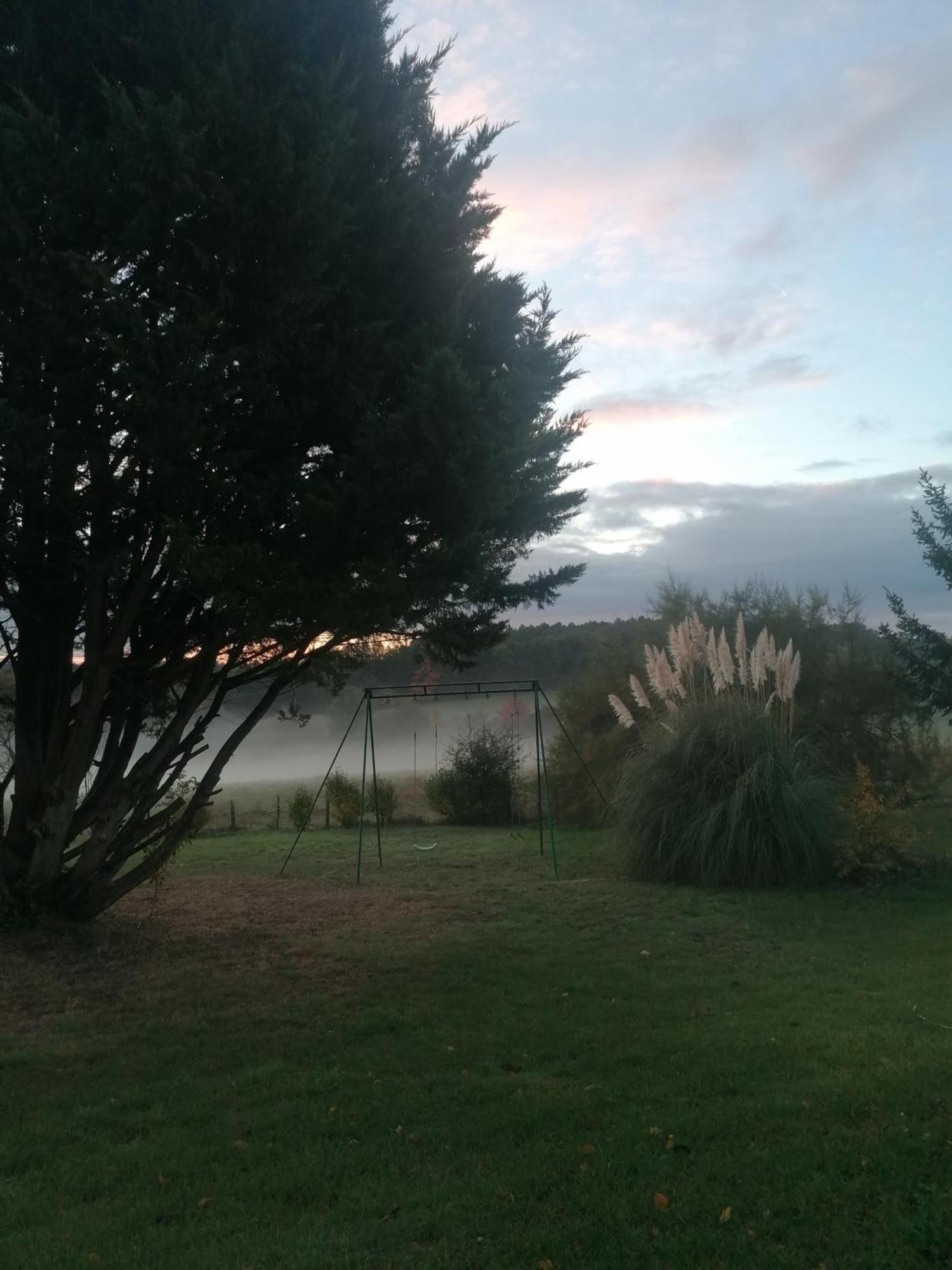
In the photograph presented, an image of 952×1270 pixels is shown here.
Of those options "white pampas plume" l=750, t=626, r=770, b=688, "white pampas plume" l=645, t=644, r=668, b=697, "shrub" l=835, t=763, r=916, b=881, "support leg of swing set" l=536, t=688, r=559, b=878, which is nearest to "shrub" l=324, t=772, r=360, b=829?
"support leg of swing set" l=536, t=688, r=559, b=878

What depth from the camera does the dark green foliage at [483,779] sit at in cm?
1944

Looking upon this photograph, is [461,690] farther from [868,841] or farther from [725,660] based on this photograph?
[868,841]

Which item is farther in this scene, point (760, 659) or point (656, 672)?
point (656, 672)

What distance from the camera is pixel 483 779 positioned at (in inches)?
765

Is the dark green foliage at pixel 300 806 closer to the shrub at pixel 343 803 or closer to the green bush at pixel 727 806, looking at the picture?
the shrub at pixel 343 803

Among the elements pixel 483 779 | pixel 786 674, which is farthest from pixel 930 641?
pixel 483 779

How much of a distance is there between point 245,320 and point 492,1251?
556cm

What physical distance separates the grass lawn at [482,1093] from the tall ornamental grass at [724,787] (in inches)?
57.5

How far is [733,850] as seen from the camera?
35.4 ft

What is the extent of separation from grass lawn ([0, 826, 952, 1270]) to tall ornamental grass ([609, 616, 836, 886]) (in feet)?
4.80

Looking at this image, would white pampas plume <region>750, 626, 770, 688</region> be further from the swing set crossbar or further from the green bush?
the swing set crossbar

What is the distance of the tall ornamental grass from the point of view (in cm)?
1080

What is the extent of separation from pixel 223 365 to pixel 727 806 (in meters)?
7.28

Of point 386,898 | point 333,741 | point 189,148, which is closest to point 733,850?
point 386,898
